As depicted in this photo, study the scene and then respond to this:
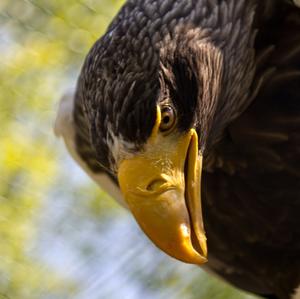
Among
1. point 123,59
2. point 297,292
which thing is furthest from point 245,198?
point 123,59

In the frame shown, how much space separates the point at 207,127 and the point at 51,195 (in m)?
0.93

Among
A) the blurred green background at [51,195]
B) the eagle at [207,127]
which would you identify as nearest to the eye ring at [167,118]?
the eagle at [207,127]

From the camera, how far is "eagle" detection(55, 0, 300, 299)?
1377 millimetres

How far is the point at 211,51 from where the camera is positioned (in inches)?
59.1

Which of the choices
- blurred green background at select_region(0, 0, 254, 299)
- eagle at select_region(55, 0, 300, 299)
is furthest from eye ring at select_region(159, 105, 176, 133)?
blurred green background at select_region(0, 0, 254, 299)

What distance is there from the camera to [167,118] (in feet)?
4.55

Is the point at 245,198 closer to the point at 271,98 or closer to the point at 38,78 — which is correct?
the point at 271,98

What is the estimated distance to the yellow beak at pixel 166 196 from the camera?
53.9 inches

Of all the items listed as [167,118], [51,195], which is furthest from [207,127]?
[51,195]

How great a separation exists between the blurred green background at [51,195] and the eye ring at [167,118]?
88 cm

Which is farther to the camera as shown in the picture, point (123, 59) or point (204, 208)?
point (204, 208)

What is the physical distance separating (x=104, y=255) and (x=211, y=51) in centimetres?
97

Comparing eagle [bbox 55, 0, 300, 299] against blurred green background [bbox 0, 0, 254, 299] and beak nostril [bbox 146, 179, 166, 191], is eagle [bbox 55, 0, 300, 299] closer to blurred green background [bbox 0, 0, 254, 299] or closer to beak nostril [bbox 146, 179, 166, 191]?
beak nostril [bbox 146, 179, 166, 191]

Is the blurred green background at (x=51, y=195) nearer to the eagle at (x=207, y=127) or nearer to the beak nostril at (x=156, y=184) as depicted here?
the eagle at (x=207, y=127)
